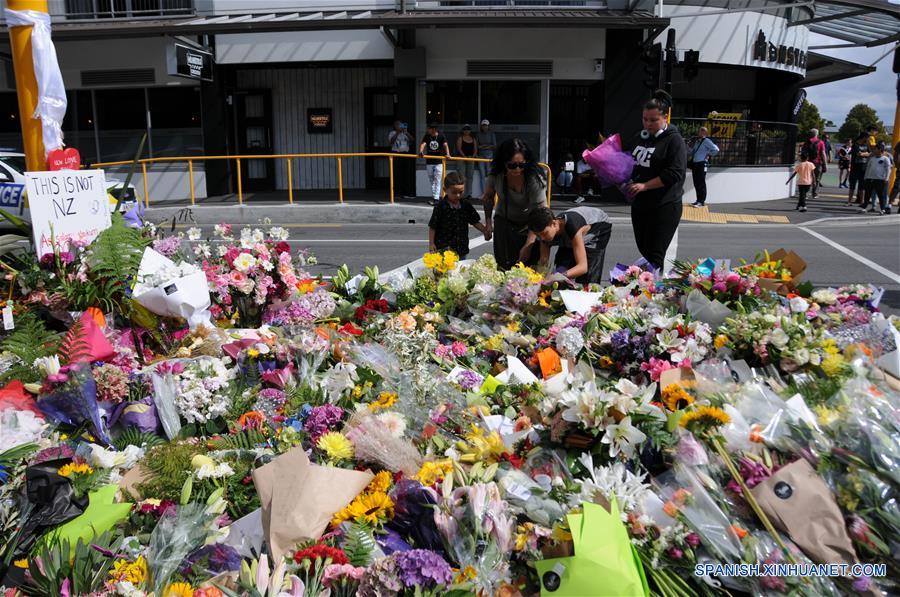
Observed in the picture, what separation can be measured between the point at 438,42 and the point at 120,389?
15.9 metres

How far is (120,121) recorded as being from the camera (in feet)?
62.6

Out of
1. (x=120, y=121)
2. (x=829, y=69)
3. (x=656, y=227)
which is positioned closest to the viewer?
(x=656, y=227)

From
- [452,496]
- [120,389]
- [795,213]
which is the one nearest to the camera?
[452,496]

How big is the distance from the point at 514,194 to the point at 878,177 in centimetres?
1428

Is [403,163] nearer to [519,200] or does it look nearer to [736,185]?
[736,185]

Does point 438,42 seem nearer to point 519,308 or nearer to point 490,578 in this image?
point 519,308

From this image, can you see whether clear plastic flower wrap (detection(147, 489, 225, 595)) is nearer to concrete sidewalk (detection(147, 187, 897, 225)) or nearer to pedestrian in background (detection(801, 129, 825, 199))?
concrete sidewalk (detection(147, 187, 897, 225))

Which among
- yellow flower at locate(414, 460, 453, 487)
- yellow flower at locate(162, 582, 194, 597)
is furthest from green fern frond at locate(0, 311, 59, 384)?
yellow flower at locate(414, 460, 453, 487)

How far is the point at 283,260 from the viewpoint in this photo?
4059mm

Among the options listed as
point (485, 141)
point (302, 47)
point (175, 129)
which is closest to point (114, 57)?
point (175, 129)

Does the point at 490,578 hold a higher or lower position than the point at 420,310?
lower

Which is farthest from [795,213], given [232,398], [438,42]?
[232,398]

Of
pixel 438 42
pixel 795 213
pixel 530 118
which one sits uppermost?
pixel 438 42

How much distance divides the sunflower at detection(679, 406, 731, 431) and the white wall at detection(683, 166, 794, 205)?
1681cm
